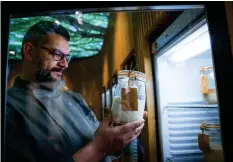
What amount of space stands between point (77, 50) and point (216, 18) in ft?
2.11

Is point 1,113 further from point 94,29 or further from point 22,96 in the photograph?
point 94,29

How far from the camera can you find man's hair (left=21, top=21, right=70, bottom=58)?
0.84 metres

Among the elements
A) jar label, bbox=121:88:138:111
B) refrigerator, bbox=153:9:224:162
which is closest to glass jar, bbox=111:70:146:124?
jar label, bbox=121:88:138:111

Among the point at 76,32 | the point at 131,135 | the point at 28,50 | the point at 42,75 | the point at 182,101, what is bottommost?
the point at 131,135

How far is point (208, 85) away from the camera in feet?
3.34

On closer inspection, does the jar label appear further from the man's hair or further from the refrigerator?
the man's hair

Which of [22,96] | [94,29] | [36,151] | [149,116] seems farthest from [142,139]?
[94,29]

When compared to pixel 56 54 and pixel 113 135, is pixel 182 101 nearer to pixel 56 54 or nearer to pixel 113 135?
pixel 113 135

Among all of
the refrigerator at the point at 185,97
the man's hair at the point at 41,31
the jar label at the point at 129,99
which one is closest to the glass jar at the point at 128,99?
the jar label at the point at 129,99

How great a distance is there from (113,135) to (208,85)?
61cm

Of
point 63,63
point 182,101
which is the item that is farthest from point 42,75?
point 182,101

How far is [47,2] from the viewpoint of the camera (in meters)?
0.68

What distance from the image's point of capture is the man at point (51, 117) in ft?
2.49

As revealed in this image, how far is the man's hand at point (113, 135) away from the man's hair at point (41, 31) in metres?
0.45
